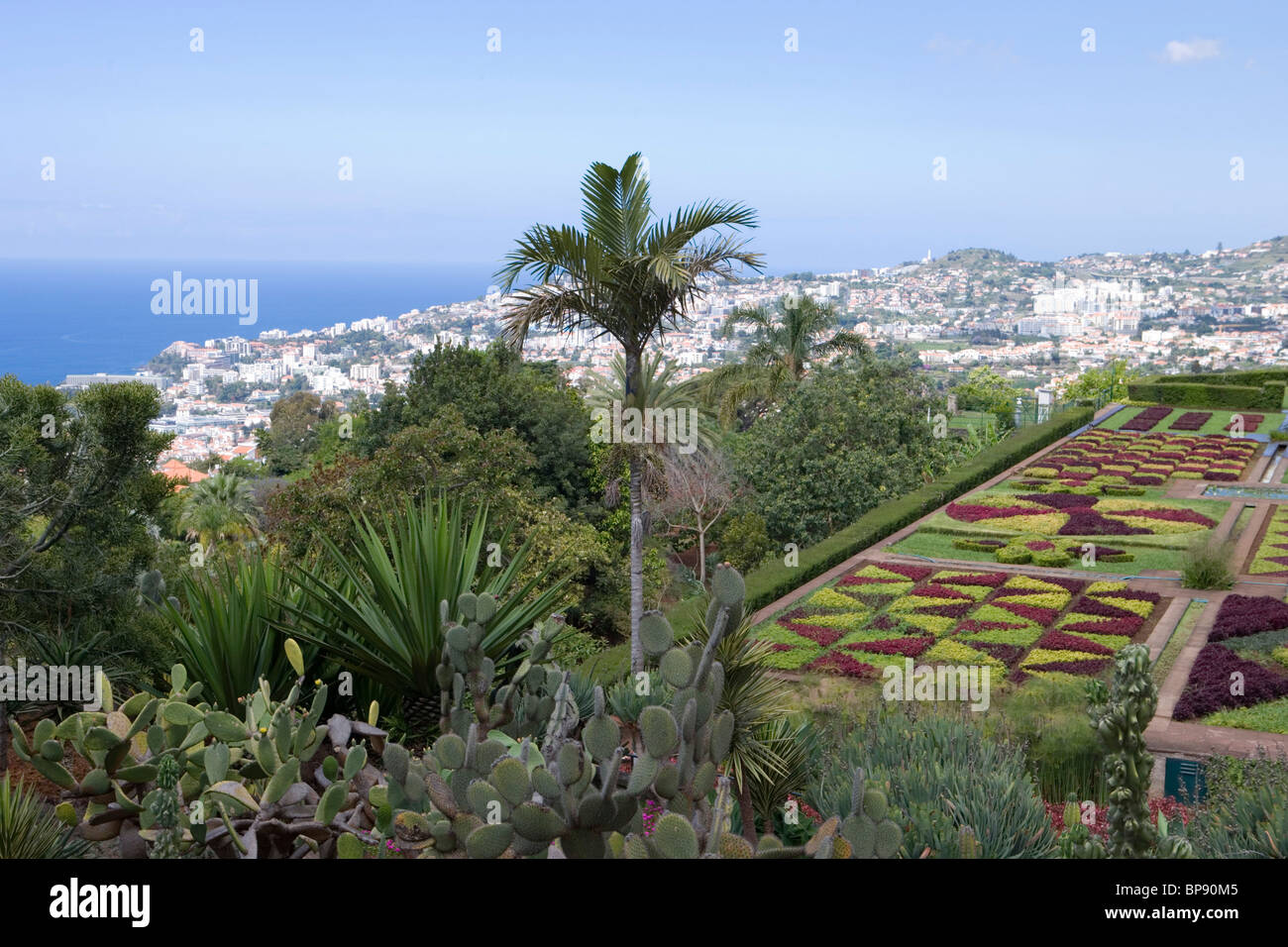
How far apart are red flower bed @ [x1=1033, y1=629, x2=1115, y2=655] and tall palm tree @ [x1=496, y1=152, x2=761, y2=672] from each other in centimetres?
553

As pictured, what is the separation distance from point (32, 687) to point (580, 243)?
6.57 meters

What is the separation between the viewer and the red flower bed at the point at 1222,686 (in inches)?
423

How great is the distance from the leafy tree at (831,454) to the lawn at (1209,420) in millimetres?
11049

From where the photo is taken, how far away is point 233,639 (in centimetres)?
563

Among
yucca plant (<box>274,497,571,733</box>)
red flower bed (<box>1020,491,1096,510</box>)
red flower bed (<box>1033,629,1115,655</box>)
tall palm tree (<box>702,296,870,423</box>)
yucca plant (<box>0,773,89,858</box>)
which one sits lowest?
red flower bed (<box>1033,629,1115,655</box>)

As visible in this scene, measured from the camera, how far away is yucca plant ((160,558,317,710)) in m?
5.59

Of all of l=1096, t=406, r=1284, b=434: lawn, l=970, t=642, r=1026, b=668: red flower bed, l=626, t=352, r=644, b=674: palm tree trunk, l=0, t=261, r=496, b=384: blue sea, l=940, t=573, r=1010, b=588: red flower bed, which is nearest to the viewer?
l=626, t=352, r=644, b=674: palm tree trunk

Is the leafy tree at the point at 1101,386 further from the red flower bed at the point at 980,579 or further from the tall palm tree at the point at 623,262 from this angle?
the tall palm tree at the point at 623,262

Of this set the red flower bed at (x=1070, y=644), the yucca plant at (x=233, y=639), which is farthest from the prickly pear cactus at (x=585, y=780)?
the red flower bed at (x=1070, y=644)

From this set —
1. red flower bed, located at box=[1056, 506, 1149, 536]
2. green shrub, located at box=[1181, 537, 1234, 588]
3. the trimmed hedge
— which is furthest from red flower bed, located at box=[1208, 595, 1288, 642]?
the trimmed hedge

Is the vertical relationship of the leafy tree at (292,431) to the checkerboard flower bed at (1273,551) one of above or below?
above

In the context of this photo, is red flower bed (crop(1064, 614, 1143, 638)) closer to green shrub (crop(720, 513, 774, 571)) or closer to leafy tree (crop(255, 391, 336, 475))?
green shrub (crop(720, 513, 774, 571))
